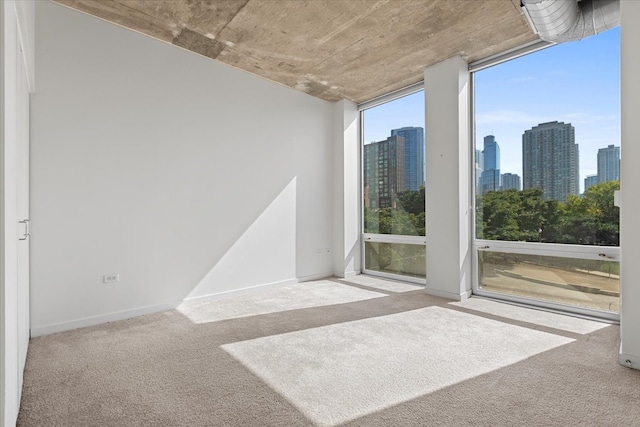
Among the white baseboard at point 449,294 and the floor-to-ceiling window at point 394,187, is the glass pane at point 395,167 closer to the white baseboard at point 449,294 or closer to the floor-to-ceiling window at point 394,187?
the floor-to-ceiling window at point 394,187

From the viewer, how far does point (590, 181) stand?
3.62 m

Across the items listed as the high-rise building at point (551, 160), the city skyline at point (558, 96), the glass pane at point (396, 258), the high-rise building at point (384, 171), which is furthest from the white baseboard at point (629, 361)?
the high-rise building at point (384, 171)

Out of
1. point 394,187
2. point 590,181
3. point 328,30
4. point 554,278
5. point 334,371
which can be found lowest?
point 334,371

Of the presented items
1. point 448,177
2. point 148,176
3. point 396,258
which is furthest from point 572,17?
point 148,176

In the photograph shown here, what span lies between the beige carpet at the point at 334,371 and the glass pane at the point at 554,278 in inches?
12.9

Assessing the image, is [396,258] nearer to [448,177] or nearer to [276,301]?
[448,177]

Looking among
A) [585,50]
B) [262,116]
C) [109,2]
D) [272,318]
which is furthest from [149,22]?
[585,50]

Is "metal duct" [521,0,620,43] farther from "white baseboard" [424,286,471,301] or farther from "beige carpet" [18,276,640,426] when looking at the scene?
"white baseboard" [424,286,471,301]

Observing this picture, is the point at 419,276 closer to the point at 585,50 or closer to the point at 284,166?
the point at 284,166

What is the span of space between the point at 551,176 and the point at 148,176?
187 inches

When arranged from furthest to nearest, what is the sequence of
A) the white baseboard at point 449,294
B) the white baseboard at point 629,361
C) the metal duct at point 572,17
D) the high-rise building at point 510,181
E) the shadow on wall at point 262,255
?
the shadow on wall at point 262,255 → the white baseboard at point 449,294 → the high-rise building at point 510,181 → the metal duct at point 572,17 → the white baseboard at point 629,361

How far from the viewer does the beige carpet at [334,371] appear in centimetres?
194

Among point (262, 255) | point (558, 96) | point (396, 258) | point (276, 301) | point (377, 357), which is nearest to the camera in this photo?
point (377, 357)

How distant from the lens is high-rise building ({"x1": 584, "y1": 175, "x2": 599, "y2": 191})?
141 inches
